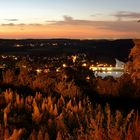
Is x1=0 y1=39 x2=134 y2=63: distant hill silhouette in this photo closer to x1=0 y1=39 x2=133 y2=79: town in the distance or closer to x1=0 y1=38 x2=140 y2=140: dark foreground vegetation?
x1=0 y1=39 x2=133 y2=79: town in the distance

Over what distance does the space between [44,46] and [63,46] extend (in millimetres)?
11780

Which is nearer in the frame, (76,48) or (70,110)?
(70,110)

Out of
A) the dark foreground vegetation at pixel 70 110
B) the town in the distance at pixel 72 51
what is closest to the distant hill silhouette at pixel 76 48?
the town in the distance at pixel 72 51

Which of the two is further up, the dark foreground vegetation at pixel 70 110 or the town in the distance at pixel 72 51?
the dark foreground vegetation at pixel 70 110

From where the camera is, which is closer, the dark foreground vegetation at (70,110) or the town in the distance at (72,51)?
the dark foreground vegetation at (70,110)

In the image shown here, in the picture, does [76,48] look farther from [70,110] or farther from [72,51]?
[70,110]

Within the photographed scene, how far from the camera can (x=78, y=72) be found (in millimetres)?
33625

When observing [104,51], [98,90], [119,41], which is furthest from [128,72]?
[104,51]

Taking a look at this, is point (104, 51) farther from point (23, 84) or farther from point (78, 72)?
point (23, 84)

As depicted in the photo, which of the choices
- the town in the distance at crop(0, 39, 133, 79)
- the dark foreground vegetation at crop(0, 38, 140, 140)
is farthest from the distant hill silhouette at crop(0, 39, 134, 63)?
the dark foreground vegetation at crop(0, 38, 140, 140)

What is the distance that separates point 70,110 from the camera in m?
8.14

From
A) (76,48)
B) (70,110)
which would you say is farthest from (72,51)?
(70,110)

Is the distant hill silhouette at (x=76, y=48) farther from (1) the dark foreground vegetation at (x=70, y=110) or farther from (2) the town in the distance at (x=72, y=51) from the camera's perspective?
(1) the dark foreground vegetation at (x=70, y=110)

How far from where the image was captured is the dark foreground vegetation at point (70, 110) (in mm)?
5227
